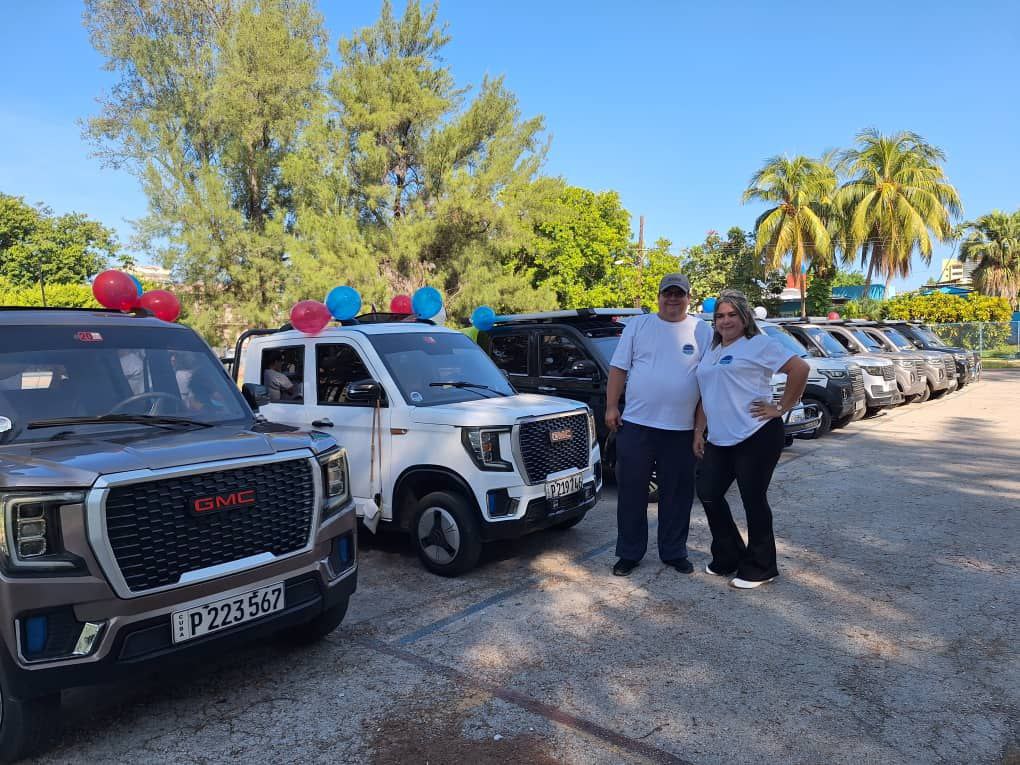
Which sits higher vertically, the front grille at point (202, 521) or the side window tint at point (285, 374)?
the side window tint at point (285, 374)

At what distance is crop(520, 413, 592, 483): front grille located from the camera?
566cm

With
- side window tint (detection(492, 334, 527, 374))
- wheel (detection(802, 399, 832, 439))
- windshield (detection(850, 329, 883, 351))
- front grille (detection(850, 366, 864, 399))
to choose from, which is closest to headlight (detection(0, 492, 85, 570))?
side window tint (detection(492, 334, 527, 374))

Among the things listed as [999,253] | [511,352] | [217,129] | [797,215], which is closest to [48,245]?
[217,129]

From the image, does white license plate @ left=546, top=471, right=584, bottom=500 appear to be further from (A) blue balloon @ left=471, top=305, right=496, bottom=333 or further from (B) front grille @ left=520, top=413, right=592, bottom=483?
(A) blue balloon @ left=471, top=305, right=496, bottom=333

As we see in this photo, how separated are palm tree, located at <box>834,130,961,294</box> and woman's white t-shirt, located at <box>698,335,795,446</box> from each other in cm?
3585

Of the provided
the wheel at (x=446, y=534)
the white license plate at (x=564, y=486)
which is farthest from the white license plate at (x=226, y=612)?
the white license plate at (x=564, y=486)

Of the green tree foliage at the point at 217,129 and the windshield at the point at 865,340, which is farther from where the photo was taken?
the green tree foliage at the point at 217,129

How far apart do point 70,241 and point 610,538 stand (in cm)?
5746

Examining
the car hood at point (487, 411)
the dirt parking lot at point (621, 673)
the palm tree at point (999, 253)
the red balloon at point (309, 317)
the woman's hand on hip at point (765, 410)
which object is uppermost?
the palm tree at point (999, 253)

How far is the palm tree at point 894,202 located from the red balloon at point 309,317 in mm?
35910

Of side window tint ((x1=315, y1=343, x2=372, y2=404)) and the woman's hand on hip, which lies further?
side window tint ((x1=315, y1=343, x2=372, y2=404))

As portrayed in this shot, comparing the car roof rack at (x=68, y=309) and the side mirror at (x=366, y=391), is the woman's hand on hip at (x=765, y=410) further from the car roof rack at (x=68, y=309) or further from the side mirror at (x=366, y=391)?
the car roof rack at (x=68, y=309)

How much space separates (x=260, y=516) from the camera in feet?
12.1

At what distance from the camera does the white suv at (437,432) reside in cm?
555
